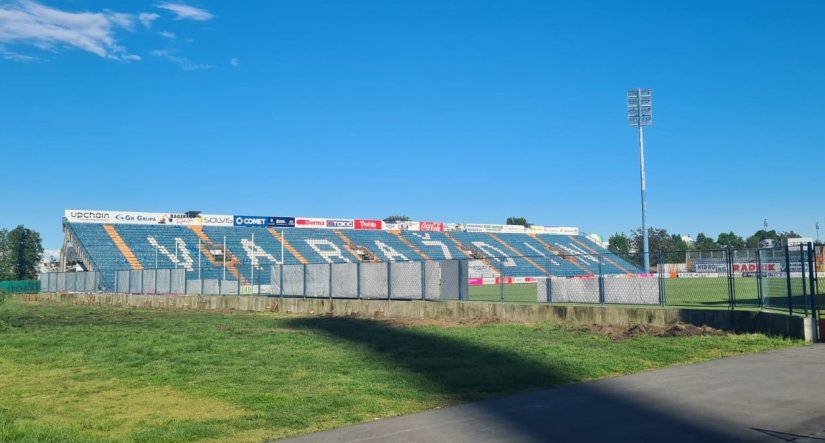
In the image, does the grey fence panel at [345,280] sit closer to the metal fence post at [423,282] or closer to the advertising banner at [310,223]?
the metal fence post at [423,282]

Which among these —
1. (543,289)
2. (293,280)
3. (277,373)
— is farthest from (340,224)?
(277,373)

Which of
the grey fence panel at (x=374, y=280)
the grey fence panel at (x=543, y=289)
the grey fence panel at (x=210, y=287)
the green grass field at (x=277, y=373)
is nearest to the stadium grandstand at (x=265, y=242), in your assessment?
the grey fence panel at (x=210, y=287)

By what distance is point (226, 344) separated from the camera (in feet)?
54.4

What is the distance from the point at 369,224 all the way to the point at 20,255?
41.2 m

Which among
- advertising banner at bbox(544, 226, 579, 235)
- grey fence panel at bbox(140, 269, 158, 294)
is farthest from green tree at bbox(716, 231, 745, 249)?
grey fence panel at bbox(140, 269, 158, 294)

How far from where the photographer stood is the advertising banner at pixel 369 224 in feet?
260

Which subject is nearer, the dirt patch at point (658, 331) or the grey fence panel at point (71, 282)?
the dirt patch at point (658, 331)

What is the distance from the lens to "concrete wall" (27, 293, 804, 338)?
604 inches

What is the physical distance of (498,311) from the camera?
21.1 m

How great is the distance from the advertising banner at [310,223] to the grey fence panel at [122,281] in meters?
30.4

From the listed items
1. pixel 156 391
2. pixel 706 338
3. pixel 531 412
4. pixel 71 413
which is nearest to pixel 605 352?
pixel 706 338

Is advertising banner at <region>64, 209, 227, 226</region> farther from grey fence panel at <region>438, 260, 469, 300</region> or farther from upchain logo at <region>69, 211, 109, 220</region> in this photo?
grey fence panel at <region>438, 260, 469, 300</region>

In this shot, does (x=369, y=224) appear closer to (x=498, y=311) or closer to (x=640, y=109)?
(x=640, y=109)

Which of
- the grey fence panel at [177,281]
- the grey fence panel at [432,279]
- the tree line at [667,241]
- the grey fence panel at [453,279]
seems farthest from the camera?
the tree line at [667,241]
